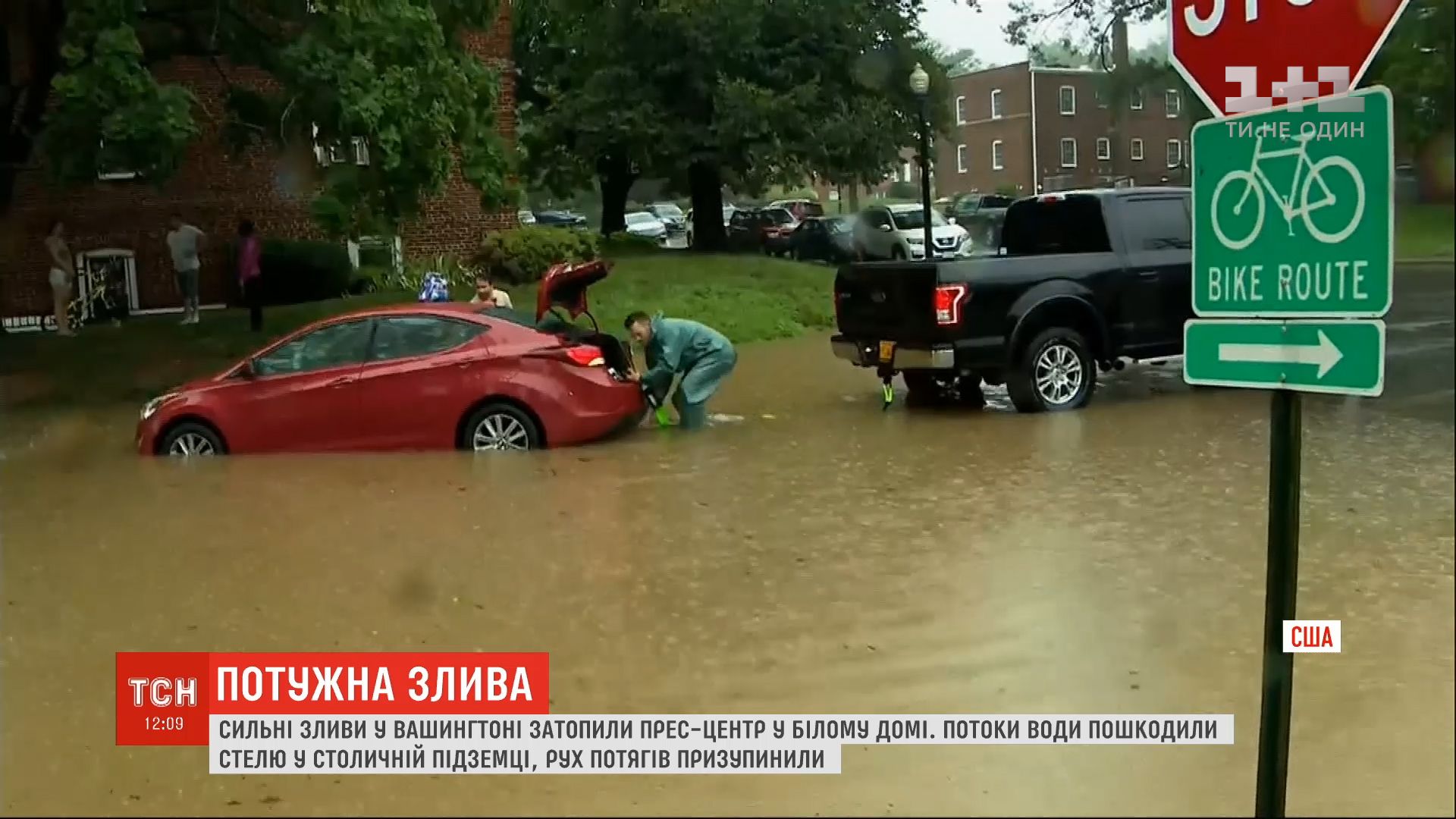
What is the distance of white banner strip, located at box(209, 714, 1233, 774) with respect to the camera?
14.4 feet

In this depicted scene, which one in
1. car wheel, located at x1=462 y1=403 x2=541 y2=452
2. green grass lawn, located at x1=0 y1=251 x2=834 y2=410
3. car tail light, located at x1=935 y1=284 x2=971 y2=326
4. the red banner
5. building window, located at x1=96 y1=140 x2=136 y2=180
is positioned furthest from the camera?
building window, located at x1=96 y1=140 x2=136 y2=180

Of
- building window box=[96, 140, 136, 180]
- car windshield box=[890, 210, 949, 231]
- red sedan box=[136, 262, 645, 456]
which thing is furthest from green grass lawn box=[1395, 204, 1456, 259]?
building window box=[96, 140, 136, 180]

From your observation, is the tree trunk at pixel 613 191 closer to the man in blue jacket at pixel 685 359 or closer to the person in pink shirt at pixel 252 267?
the man in blue jacket at pixel 685 359

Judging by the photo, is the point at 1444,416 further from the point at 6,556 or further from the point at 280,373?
the point at 280,373

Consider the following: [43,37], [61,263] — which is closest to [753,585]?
[61,263]

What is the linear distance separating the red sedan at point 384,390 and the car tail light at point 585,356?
0.04ft

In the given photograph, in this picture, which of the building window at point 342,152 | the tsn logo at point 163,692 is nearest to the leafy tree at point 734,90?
the tsn logo at point 163,692

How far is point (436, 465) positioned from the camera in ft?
28.1

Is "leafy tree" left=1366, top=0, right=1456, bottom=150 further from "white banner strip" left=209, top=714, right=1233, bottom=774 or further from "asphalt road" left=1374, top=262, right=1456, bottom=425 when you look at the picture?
"white banner strip" left=209, top=714, right=1233, bottom=774

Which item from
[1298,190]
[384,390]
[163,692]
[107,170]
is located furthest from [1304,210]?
[107,170]

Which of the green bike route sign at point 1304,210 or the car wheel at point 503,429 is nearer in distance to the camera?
the green bike route sign at point 1304,210

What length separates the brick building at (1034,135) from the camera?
5.37m

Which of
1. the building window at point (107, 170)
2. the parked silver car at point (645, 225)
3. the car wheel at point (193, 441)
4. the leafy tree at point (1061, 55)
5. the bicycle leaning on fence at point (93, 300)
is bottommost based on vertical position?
A: the car wheel at point (193, 441)

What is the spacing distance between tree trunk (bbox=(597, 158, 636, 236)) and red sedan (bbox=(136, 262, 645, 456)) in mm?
1641
